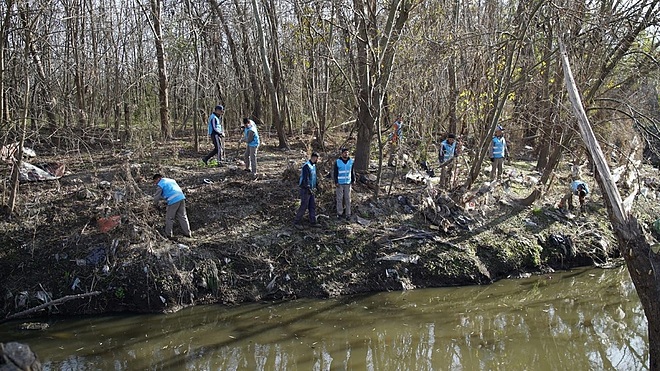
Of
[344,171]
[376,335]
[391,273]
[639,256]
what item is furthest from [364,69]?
[639,256]

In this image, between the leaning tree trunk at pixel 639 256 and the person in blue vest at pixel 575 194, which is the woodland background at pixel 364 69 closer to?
the person in blue vest at pixel 575 194

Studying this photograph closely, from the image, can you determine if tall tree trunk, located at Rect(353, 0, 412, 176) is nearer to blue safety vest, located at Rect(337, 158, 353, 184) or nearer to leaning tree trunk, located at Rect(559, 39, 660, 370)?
blue safety vest, located at Rect(337, 158, 353, 184)

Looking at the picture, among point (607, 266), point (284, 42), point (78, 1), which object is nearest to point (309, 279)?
point (607, 266)

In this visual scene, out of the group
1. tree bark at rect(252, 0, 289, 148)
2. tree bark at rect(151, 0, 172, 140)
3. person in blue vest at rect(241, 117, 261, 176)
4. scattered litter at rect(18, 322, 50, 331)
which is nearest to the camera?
scattered litter at rect(18, 322, 50, 331)

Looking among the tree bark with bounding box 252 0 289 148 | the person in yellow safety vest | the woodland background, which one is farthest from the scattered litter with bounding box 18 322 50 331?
the tree bark with bounding box 252 0 289 148

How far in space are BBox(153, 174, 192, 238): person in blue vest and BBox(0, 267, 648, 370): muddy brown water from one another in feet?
5.49

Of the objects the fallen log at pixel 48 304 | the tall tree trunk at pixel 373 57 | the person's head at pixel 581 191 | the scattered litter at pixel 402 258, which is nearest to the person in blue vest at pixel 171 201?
the fallen log at pixel 48 304

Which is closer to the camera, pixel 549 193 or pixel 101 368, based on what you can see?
pixel 101 368

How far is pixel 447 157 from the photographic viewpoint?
12383 millimetres

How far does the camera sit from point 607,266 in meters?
11.8

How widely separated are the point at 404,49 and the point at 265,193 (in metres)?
4.34

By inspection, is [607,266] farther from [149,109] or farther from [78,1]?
[78,1]

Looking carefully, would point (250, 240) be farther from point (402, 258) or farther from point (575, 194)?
point (575, 194)

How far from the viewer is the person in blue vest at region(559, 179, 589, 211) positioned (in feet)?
42.1
